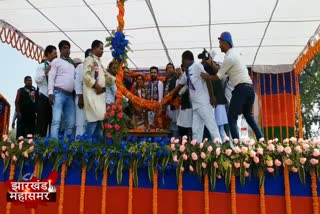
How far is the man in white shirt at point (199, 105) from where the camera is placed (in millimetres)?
3146

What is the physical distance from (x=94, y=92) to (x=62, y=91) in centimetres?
38

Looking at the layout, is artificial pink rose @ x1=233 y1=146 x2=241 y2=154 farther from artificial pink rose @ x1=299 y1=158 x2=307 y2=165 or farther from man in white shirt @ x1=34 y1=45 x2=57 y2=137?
man in white shirt @ x1=34 y1=45 x2=57 y2=137

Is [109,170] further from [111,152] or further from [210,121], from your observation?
[210,121]

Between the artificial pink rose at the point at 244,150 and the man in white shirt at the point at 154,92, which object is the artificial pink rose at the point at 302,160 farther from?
the man in white shirt at the point at 154,92

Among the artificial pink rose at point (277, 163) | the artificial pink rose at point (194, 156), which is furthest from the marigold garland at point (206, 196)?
the artificial pink rose at point (277, 163)

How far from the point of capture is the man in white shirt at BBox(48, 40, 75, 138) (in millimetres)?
3250

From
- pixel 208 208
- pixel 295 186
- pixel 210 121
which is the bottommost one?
pixel 208 208

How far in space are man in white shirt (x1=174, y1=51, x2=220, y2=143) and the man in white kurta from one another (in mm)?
913

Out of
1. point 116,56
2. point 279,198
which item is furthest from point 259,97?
point 279,198

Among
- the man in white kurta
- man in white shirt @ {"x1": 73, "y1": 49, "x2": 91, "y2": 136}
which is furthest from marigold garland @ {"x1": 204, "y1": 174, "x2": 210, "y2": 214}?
man in white shirt @ {"x1": 73, "y1": 49, "x2": 91, "y2": 136}

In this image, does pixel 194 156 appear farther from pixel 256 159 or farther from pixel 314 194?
pixel 314 194

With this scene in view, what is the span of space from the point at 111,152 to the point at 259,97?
5398mm

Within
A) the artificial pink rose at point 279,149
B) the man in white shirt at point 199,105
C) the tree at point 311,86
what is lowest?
the artificial pink rose at point 279,149

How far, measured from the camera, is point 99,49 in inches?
130
